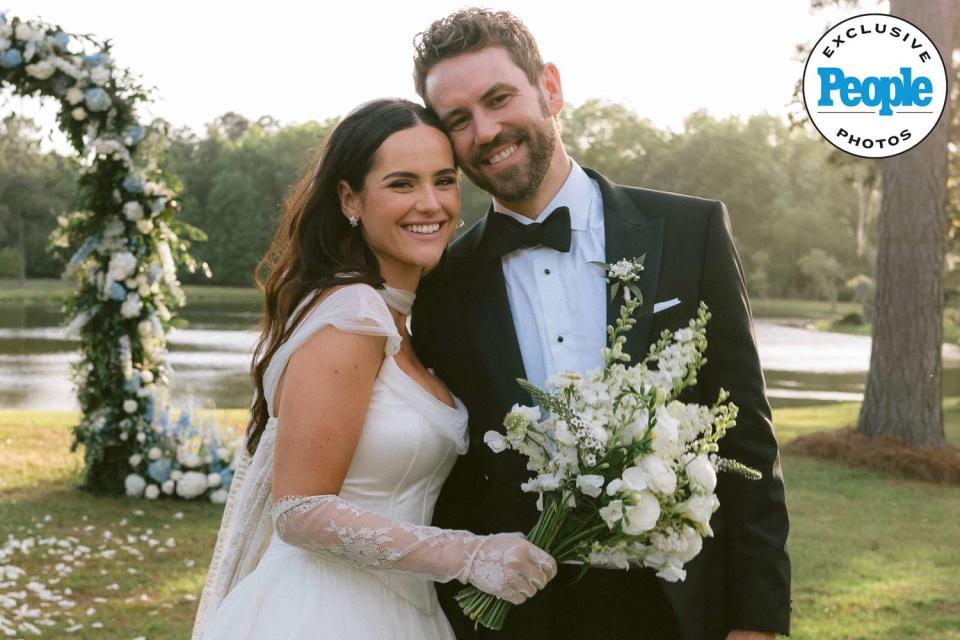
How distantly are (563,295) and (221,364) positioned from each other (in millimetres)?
20396

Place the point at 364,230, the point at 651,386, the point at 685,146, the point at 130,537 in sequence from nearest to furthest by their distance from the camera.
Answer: the point at 651,386 → the point at 364,230 → the point at 130,537 → the point at 685,146

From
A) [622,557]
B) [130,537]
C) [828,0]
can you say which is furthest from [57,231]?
[828,0]

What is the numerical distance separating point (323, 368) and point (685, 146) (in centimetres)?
6139

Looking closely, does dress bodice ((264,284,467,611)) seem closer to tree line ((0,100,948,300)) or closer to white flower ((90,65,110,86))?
white flower ((90,65,110,86))

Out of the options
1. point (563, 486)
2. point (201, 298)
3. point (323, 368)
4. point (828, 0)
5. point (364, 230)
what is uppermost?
point (828, 0)

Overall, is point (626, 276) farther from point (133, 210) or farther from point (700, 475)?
point (133, 210)

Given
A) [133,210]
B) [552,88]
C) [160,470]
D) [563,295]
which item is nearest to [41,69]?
[133,210]

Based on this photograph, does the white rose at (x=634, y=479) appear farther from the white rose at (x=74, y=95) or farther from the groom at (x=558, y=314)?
the white rose at (x=74, y=95)

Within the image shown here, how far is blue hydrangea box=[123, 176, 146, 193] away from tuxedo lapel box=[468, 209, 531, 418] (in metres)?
6.54

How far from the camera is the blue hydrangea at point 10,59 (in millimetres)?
9117

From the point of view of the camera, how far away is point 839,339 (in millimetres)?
36781

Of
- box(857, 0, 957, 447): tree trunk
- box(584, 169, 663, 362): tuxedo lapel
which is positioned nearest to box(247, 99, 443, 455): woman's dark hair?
box(584, 169, 663, 362): tuxedo lapel

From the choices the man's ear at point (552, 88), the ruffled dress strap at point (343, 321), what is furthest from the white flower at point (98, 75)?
the ruffled dress strap at point (343, 321)

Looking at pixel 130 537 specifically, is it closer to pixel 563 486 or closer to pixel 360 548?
pixel 360 548
